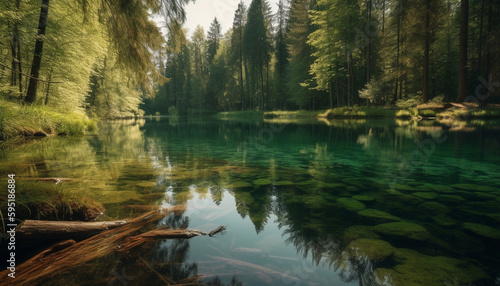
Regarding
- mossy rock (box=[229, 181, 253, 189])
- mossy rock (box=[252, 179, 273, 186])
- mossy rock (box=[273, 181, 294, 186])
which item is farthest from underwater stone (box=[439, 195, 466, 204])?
mossy rock (box=[229, 181, 253, 189])

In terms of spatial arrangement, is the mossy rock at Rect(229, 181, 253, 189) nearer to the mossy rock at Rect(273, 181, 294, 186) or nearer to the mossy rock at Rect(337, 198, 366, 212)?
the mossy rock at Rect(273, 181, 294, 186)

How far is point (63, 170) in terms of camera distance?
16.9 feet

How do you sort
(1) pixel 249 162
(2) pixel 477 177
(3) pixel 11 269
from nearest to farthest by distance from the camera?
(3) pixel 11 269 → (2) pixel 477 177 → (1) pixel 249 162

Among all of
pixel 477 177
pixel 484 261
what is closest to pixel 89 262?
pixel 484 261

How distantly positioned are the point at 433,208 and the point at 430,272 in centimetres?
161

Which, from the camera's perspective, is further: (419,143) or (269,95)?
(269,95)

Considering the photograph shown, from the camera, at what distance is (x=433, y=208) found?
10.5 ft

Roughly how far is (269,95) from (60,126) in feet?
105

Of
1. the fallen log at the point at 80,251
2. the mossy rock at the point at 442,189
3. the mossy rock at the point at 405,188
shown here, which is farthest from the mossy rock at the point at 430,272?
the mossy rock at the point at 442,189

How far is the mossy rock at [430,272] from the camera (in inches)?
72.0

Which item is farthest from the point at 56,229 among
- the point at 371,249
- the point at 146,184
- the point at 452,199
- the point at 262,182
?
the point at 452,199

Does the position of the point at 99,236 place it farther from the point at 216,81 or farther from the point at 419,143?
the point at 216,81

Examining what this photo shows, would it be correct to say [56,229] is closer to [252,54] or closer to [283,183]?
[283,183]

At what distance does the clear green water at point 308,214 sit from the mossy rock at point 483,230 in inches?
0.6
